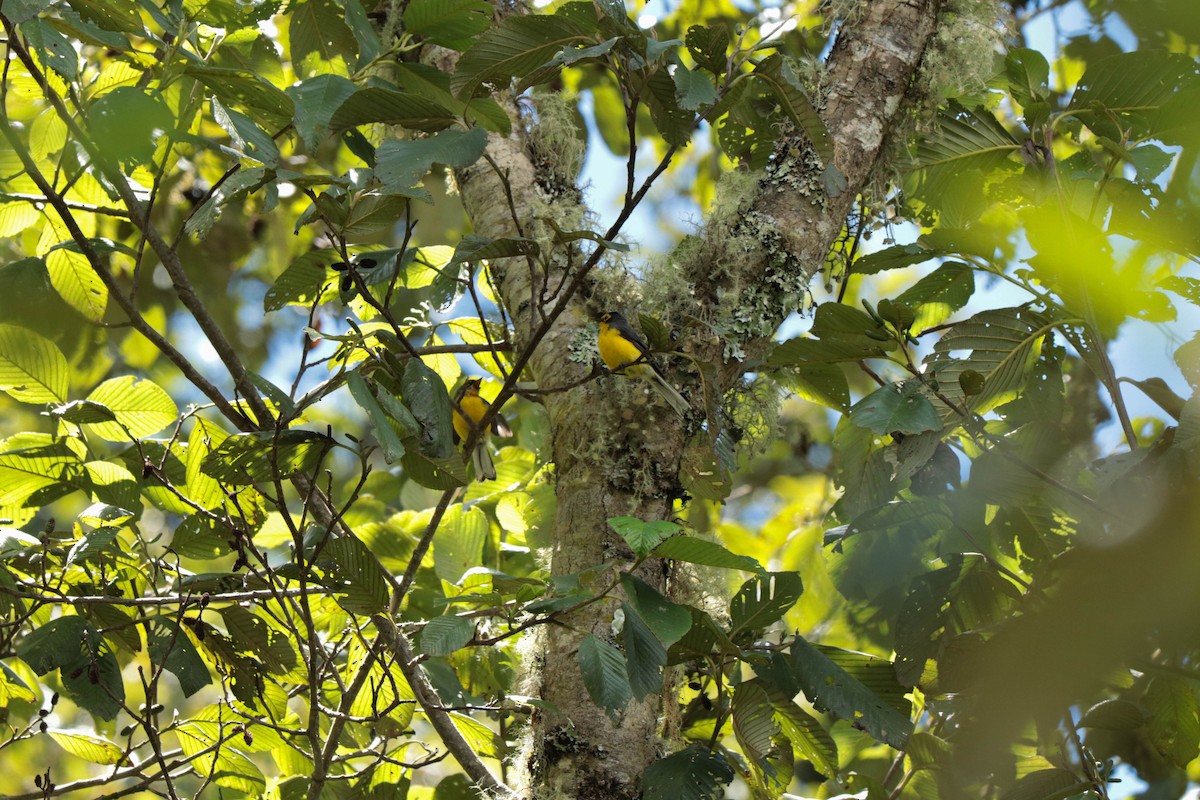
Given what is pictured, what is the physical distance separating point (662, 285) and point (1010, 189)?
3.01ft

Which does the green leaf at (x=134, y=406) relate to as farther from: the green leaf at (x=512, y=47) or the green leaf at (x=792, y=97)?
the green leaf at (x=792, y=97)

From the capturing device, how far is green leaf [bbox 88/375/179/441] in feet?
6.08

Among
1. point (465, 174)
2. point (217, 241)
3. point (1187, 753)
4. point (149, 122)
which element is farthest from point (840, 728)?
point (217, 241)

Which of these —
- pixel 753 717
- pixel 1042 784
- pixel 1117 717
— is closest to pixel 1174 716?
pixel 1117 717

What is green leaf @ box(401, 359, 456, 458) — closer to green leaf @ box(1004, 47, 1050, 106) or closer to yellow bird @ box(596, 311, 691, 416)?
yellow bird @ box(596, 311, 691, 416)

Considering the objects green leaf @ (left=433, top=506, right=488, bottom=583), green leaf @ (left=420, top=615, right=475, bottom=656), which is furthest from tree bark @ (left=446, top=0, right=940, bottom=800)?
green leaf @ (left=433, top=506, right=488, bottom=583)

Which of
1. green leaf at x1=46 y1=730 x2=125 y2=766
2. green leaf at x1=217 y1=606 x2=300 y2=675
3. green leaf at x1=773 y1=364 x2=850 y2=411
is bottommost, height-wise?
green leaf at x1=46 y1=730 x2=125 y2=766

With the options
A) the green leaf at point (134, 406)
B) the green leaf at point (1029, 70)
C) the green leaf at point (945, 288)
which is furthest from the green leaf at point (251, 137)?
the green leaf at point (1029, 70)

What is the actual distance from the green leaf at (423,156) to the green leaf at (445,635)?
63 cm

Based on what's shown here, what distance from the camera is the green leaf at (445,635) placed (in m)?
1.40

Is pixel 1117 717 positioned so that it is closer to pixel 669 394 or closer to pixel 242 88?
pixel 669 394

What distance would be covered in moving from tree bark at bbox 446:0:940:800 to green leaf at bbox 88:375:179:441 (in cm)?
69

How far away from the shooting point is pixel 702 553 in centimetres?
133

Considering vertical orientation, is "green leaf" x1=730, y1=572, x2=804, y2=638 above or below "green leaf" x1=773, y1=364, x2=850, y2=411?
below
